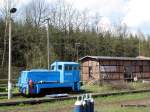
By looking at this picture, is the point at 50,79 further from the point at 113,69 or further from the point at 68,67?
the point at 113,69

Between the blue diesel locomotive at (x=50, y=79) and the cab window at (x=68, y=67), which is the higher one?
the cab window at (x=68, y=67)

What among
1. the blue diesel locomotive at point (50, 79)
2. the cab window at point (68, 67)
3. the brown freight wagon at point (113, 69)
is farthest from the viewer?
the brown freight wagon at point (113, 69)

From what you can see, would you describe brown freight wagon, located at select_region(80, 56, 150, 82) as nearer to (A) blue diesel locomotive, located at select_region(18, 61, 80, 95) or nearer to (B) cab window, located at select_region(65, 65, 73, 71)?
(A) blue diesel locomotive, located at select_region(18, 61, 80, 95)

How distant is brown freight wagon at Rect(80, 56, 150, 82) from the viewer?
138ft

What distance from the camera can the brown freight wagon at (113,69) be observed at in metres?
41.9

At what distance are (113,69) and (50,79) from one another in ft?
58.7

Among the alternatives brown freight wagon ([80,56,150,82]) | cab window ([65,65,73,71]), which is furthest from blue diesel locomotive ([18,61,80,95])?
brown freight wagon ([80,56,150,82])

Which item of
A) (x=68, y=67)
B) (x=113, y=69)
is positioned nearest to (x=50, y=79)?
(x=68, y=67)

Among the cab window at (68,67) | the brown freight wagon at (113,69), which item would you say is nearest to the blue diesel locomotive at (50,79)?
the cab window at (68,67)

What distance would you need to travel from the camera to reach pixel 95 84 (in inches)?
1534

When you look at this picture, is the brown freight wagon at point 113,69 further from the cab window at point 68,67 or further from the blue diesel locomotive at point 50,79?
the cab window at point 68,67

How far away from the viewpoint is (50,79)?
2692 cm

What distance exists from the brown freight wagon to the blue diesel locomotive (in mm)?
13078

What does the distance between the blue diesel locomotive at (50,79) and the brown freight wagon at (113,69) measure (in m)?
13.1
